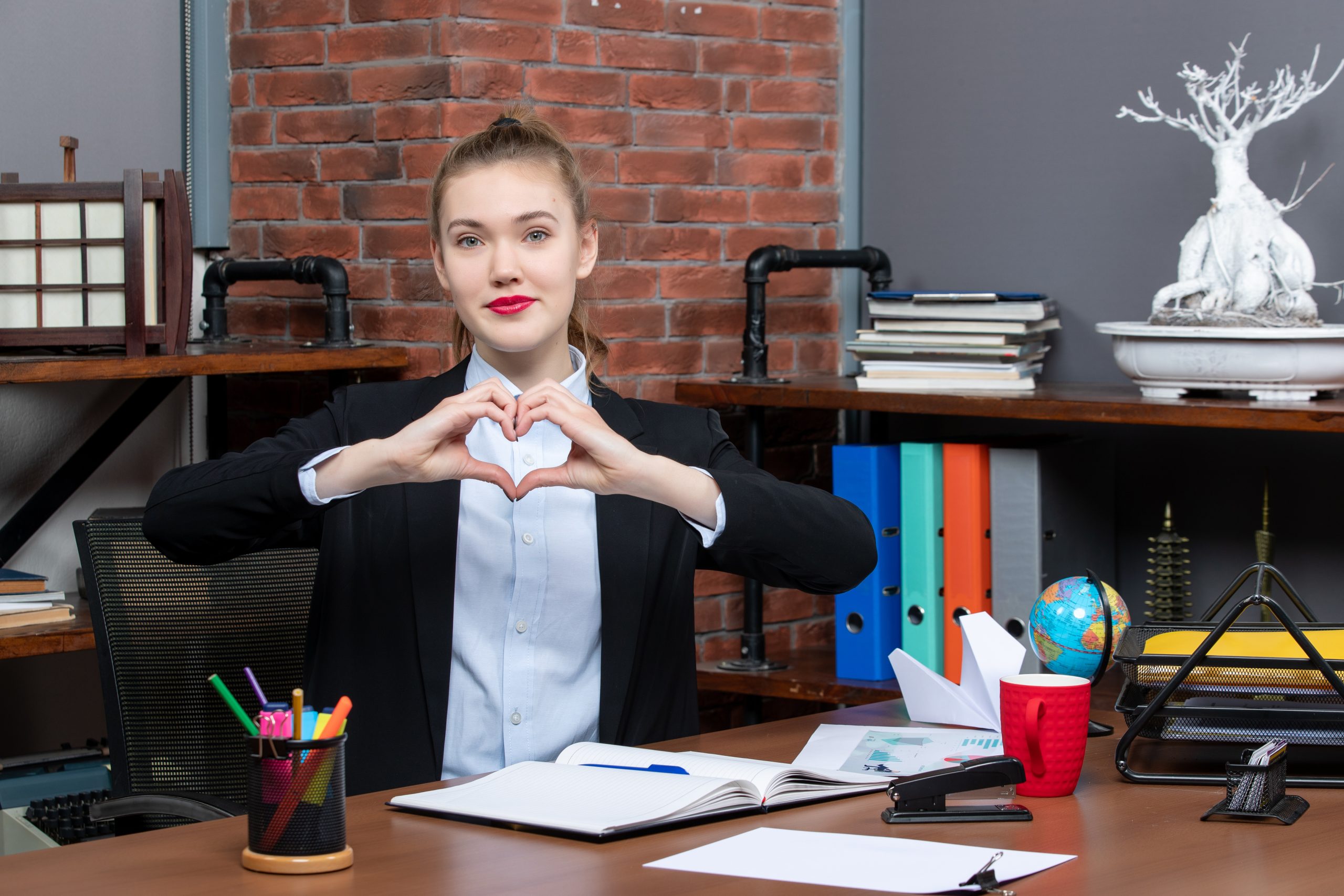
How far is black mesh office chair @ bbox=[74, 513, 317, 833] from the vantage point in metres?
1.92

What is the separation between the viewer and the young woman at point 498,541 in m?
1.74

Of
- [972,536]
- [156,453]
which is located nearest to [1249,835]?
[972,536]

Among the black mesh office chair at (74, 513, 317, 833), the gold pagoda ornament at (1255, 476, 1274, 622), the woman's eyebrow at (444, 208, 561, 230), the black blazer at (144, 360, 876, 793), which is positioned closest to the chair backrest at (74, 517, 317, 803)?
the black mesh office chair at (74, 513, 317, 833)

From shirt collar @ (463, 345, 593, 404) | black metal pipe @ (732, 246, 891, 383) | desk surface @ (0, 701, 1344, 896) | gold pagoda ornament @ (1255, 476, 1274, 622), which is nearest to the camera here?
desk surface @ (0, 701, 1344, 896)

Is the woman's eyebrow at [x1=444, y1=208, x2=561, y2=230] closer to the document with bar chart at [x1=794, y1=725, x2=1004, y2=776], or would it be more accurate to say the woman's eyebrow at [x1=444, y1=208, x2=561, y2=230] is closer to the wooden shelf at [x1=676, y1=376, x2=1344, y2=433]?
the document with bar chart at [x1=794, y1=725, x2=1004, y2=776]

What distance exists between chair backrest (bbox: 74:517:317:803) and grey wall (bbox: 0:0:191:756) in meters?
0.81

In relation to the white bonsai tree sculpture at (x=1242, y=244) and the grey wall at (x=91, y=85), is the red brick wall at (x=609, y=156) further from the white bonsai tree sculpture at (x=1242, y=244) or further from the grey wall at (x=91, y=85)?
the white bonsai tree sculpture at (x=1242, y=244)

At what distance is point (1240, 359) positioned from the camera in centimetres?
221

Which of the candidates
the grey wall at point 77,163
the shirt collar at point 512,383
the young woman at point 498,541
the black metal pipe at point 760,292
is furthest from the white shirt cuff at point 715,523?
the grey wall at point 77,163

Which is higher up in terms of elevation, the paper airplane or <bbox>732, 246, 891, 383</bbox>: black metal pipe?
<bbox>732, 246, 891, 383</bbox>: black metal pipe

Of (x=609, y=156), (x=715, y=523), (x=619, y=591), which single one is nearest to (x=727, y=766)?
(x=715, y=523)

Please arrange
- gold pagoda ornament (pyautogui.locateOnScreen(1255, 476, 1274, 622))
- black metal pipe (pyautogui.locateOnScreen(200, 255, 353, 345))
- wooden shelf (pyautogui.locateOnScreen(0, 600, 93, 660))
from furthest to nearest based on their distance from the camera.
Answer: black metal pipe (pyautogui.locateOnScreen(200, 255, 353, 345))
gold pagoda ornament (pyautogui.locateOnScreen(1255, 476, 1274, 622))
wooden shelf (pyautogui.locateOnScreen(0, 600, 93, 660))

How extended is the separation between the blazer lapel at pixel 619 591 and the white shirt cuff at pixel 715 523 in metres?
0.19

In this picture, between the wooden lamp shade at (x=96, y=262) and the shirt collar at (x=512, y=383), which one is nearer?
the shirt collar at (x=512, y=383)
